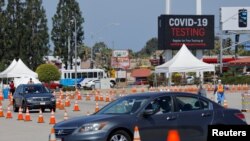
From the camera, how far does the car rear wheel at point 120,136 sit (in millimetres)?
13359

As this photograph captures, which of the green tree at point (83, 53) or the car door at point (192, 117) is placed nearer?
the car door at point (192, 117)

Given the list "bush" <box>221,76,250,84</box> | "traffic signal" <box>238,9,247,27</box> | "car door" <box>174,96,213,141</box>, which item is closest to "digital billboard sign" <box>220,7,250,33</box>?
"traffic signal" <box>238,9,247,27</box>

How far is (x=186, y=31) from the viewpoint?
83125 millimetres

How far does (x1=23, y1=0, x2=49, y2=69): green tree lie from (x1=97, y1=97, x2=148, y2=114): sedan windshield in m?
76.3

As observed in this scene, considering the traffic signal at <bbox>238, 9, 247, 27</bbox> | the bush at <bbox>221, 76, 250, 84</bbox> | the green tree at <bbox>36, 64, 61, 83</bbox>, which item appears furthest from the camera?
the traffic signal at <bbox>238, 9, 247, 27</bbox>

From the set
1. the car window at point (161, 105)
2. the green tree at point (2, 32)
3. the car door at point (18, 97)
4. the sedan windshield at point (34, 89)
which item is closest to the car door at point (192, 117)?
the car window at point (161, 105)

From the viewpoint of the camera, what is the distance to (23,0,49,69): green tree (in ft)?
294

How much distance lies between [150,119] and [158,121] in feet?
0.62

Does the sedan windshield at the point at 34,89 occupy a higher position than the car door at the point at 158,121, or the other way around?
the sedan windshield at the point at 34,89

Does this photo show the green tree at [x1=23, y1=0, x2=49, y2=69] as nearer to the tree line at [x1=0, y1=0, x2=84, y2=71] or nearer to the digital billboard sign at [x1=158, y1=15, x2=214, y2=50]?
the tree line at [x1=0, y1=0, x2=84, y2=71]

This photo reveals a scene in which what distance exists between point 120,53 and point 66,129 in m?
65.1

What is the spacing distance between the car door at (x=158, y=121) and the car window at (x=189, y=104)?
0.20 metres

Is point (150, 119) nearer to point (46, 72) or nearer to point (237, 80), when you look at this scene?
point (237, 80)

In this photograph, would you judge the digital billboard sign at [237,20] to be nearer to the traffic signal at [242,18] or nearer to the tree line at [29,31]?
the traffic signal at [242,18]
